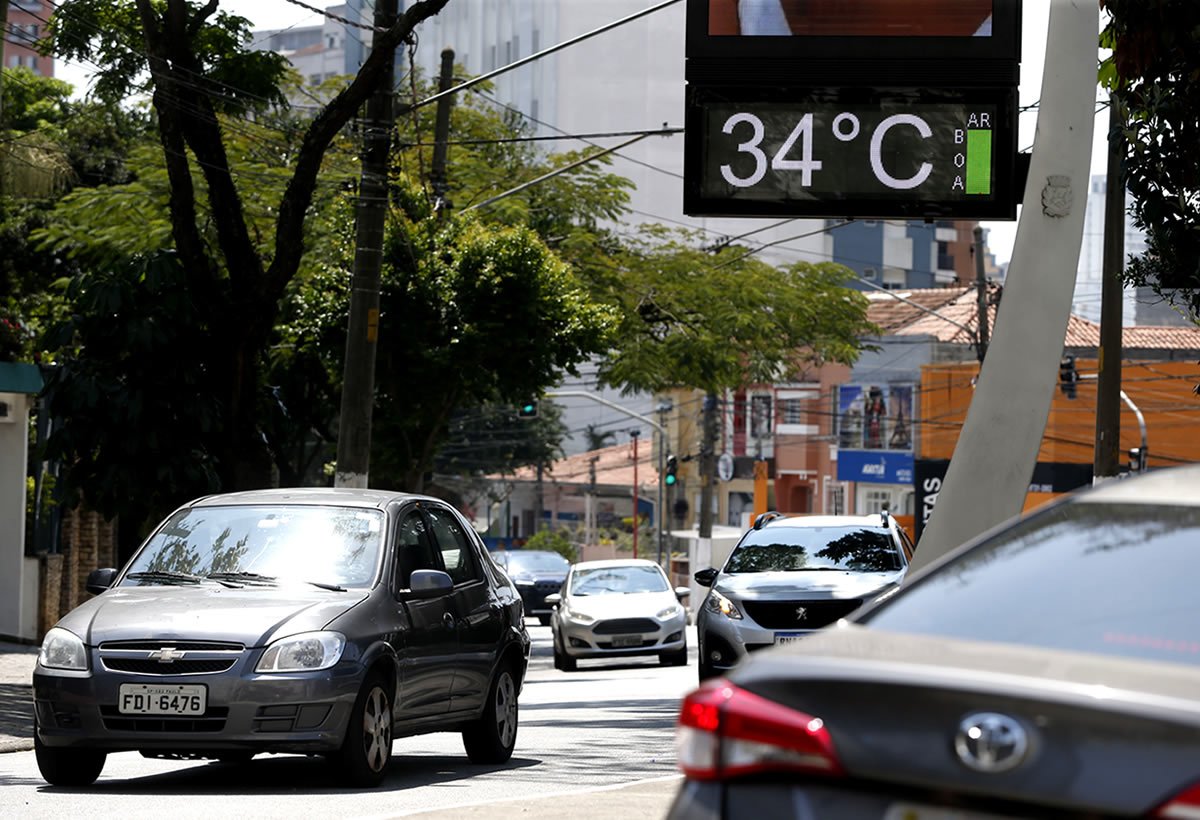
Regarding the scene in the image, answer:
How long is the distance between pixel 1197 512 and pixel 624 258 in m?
31.0

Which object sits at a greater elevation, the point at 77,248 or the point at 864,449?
the point at 77,248

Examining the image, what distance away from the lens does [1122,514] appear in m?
4.59

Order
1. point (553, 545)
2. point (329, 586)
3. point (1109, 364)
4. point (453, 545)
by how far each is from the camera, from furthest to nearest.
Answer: point (553, 545) → point (1109, 364) → point (453, 545) → point (329, 586)

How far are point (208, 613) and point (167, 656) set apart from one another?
316 millimetres

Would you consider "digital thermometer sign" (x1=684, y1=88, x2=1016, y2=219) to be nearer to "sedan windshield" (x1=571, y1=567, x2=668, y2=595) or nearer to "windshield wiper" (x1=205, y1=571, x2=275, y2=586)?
"windshield wiper" (x1=205, y1=571, x2=275, y2=586)

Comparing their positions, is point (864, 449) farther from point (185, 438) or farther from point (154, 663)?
point (154, 663)

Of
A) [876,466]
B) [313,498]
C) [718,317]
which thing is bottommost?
[876,466]

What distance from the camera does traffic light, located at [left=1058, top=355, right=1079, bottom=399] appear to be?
53463mm

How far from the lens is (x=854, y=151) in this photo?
40.0 feet

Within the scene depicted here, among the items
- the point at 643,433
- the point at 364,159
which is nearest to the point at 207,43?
the point at 364,159

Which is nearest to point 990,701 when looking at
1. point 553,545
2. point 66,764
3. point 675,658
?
point 66,764

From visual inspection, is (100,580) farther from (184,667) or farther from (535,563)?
(535,563)

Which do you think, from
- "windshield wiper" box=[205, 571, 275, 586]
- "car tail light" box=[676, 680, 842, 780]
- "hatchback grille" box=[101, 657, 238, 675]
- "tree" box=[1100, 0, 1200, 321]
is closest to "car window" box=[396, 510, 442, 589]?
"windshield wiper" box=[205, 571, 275, 586]

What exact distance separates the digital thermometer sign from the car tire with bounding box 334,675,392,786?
12.3 ft
